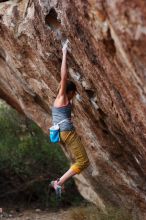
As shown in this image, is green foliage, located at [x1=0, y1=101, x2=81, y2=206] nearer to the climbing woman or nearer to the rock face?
the rock face

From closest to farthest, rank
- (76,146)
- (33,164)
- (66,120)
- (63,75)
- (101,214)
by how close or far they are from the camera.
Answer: (63,75) < (66,120) < (76,146) < (101,214) < (33,164)

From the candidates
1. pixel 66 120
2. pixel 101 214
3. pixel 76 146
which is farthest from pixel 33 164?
pixel 66 120

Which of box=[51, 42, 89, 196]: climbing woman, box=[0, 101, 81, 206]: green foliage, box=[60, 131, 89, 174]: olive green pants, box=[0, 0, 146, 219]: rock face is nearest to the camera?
box=[0, 0, 146, 219]: rock face

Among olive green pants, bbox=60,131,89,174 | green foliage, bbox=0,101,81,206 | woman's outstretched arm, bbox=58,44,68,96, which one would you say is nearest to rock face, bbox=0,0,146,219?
woman's outstretched arm, bbox=58,44,68,96

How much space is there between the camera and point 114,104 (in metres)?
6.85

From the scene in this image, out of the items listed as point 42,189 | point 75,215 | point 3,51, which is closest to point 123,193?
point 75,215

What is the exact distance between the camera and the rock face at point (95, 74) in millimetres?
5023

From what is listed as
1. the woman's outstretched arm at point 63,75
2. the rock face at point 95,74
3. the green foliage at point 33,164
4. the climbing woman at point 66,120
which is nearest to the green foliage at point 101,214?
the rock face at point 95,74

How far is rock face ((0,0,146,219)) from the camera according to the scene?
502 cm

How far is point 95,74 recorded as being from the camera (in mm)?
6676

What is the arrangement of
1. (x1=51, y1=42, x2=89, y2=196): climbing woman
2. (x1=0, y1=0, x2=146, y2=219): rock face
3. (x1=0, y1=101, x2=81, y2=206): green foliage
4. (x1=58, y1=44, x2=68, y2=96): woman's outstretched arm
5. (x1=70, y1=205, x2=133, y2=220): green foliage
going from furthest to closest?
(x1=0, y1=101, x2=81, y2=206): green foliage < (x1=70, y1=205, x2=133, y2=220): green foliage < (x1=51, y1=42, x2=89, y2=196): climbing woman < (x1=58, y1=44, x2=68, y2=96): woman's outstretched arm < (x1=0, y1=0, x2=146, y2=219): rock face

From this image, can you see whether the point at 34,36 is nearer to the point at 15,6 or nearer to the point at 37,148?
the point at 15,6

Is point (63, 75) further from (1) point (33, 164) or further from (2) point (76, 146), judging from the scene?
(1) point (33, 164)

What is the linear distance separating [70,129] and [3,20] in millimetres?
2346
